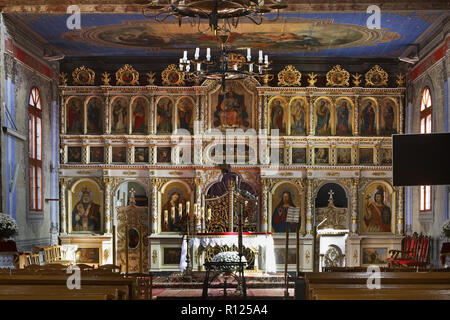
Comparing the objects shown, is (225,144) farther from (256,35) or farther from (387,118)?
(387,118)

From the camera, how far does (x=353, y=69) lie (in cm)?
1900

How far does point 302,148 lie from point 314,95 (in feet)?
5.07

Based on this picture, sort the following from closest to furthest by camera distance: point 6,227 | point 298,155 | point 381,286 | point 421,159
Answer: point 381,286 < point 421,159 < point 6,227 < point 298,155

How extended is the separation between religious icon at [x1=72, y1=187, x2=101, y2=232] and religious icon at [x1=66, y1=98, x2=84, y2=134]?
172 centimetres

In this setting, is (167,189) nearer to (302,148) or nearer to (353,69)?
(302,148)

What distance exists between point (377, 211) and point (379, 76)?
3856 millimetres

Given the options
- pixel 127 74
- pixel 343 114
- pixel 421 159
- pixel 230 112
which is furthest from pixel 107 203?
pixel 421 159

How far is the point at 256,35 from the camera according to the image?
16812 mm

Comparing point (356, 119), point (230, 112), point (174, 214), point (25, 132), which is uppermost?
point (230, 112)

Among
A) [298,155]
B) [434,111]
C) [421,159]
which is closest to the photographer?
[421,159]

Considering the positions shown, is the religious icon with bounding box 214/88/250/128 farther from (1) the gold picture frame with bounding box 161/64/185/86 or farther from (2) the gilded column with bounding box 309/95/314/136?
(2) the gilded column with bounding box 309/95/314/136

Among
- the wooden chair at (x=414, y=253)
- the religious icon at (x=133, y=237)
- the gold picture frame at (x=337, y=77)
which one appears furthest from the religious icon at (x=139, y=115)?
the wooden chair at (x=414, y=253)

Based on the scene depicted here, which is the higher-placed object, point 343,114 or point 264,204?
point 343,114
